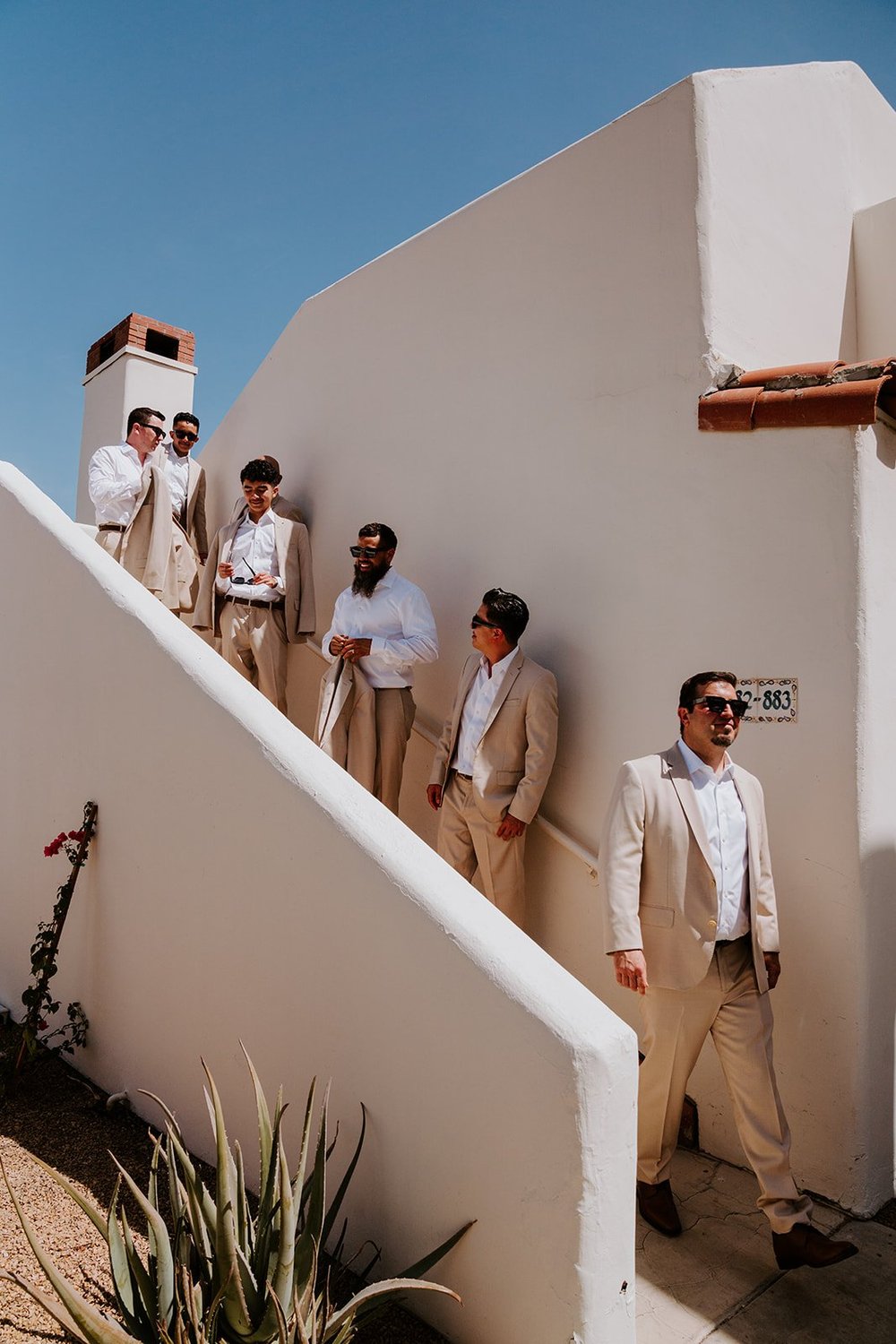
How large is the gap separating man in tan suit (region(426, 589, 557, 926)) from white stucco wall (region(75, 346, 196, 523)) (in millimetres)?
5878

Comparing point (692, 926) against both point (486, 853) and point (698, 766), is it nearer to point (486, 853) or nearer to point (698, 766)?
point (698, 766)

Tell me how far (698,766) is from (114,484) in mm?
4065

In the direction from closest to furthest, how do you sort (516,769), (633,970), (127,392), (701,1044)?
(633,970)
(701,1044)
(516,769)
(127,392)

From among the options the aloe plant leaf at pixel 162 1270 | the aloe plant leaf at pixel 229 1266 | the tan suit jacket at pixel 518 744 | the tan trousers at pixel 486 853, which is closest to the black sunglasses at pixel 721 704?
the tan suit jacket at pixel 518 744

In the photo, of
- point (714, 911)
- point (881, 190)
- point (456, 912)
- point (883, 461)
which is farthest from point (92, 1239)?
point (881, 190)

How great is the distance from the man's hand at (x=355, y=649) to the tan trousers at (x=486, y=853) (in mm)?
846

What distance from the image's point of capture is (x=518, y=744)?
4262 millimetres

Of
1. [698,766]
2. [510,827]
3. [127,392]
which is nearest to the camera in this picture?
[698,766]

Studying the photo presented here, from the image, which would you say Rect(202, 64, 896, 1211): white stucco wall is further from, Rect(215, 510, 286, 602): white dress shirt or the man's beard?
Rect(215, 510, 286, 602): white dress shirt

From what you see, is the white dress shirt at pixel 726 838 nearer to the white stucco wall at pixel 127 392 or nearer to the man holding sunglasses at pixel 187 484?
the man holding sunglasses at pixel 187 484

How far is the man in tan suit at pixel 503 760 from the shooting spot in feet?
13.8

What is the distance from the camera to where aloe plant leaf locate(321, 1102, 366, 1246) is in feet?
8.48

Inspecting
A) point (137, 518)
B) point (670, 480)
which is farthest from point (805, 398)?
point (137, 518)

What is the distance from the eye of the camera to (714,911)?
3.24 m
